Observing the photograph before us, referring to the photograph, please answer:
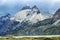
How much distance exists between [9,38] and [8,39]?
67 cm

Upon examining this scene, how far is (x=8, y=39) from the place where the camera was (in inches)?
1375

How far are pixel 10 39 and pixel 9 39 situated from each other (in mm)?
549

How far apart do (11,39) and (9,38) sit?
3.69ft

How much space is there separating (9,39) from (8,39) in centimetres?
18

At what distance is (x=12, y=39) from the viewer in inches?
1368

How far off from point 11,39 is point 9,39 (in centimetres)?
58

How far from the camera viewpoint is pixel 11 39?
34562 mm

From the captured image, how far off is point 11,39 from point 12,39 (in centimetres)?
24

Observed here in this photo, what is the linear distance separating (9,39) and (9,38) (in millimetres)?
608

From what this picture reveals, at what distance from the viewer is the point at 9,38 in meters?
35.6

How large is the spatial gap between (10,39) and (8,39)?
585mm

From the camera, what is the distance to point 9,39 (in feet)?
115

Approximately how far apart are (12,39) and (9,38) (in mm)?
1039
